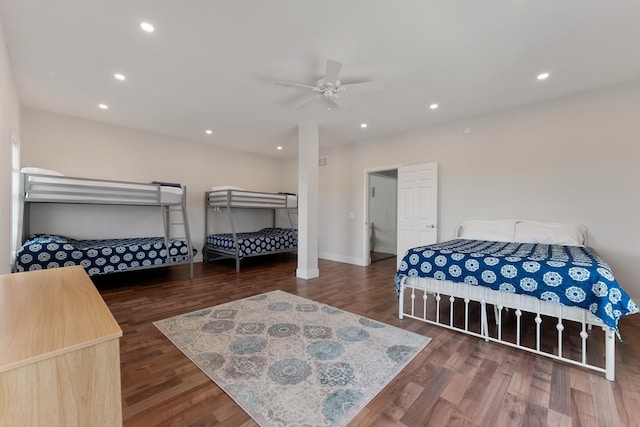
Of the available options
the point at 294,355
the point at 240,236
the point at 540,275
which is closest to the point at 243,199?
the point at 240,236

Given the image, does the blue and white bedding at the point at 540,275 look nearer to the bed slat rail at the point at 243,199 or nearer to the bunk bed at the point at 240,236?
the bunk bed at the point at 240,236

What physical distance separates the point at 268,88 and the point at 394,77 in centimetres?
156

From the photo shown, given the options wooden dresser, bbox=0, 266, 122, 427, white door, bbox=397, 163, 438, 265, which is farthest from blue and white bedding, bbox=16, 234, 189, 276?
white door, bbox=397, 163, 438, 265

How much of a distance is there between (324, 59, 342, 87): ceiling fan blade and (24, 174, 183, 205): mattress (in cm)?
340

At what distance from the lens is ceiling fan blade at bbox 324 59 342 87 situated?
2478mm

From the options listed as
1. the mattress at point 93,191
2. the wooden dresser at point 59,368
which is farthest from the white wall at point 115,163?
the wooden dresser at point 59,368

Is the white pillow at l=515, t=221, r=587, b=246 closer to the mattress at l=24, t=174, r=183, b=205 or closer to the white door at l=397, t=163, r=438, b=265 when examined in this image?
the white door at l=397, t=163, r=438, b=265

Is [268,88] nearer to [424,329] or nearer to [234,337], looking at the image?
[234,337]

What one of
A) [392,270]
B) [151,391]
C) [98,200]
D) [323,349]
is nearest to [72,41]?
[98,200]

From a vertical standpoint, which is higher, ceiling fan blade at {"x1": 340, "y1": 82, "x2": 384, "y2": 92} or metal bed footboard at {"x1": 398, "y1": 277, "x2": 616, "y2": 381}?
ceiling fan blade at {"x1": 340, "y1": 82, "x2": 384, "y2": 92}

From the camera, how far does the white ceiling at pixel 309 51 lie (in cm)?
209

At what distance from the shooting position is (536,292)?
208 centimetres

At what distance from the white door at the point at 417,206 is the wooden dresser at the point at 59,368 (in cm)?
455

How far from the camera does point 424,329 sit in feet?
8.57
